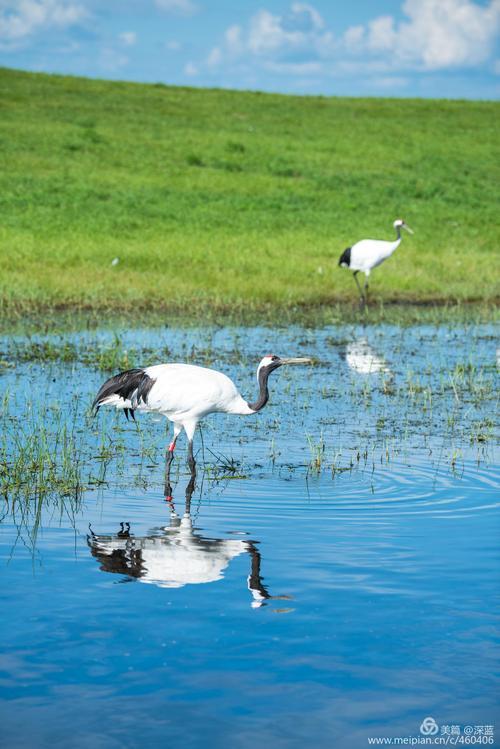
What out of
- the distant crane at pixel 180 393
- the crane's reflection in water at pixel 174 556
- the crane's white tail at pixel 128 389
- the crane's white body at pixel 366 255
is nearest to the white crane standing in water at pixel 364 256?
the crane's white body at pixel 366 255

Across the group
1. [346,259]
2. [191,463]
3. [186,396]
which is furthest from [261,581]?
[346,259]

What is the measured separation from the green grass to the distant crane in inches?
388

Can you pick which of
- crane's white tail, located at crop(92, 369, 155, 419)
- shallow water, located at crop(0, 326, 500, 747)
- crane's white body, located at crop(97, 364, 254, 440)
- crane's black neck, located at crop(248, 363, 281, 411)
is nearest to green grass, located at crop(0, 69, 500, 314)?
shallow water, located at crop(0, 326, 500, 747)

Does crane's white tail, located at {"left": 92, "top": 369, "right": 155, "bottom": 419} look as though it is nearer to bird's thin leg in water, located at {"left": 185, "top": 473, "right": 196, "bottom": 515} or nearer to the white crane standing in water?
bird's thin leg in water, located at {"left": 185, "top": 473, "right": 196, "bottom": 515}

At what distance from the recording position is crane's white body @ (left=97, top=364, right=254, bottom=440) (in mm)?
9930

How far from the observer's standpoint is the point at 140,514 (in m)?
8.82

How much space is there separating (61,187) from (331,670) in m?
26.7

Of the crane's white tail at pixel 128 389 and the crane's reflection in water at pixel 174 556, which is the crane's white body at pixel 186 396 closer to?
the crane's white tail at pixel 128 389

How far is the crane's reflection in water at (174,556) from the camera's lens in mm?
7289

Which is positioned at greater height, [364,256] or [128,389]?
[364,256]

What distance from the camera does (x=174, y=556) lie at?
7719 mm

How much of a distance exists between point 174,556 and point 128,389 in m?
2.75

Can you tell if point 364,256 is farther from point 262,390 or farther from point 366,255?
point 262,390

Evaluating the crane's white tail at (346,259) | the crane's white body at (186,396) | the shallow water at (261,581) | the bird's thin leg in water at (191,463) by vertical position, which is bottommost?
the shallow water at (261,581)
